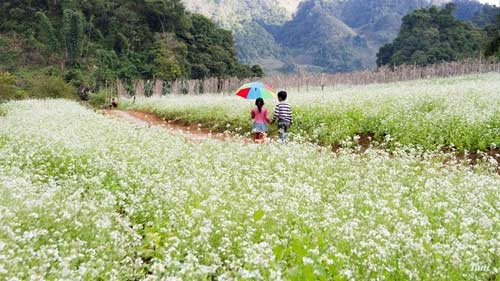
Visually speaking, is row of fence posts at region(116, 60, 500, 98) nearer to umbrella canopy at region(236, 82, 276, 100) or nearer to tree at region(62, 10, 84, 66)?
tree at region(62, 10, 84, 66)

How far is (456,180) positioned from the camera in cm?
846

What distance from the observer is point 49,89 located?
145 ft

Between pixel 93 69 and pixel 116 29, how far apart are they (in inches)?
448

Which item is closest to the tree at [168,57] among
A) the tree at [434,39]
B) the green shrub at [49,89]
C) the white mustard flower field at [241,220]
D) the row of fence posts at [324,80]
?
the row of fence posts at [324,80]

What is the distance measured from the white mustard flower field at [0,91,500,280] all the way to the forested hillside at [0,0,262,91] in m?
48.7

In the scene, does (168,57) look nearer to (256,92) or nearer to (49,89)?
(49,89)

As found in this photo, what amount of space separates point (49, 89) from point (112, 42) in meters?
24.9

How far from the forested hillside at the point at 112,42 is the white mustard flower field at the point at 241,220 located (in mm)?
48747

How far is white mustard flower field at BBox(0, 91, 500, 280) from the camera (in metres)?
4.51

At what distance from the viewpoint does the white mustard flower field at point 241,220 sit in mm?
4508

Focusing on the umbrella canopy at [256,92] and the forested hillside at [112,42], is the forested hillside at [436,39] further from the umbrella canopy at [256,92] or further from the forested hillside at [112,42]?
the umbrella canopy at [256,92]

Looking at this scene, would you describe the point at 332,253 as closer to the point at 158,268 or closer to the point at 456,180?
the point at 158,268

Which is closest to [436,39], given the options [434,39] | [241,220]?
[434,39]

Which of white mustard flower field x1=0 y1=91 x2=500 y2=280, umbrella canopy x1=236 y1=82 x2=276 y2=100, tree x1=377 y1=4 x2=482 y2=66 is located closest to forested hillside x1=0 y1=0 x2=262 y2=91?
tree x1=377 y1=4 x2=482 y2=66
